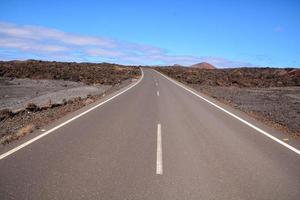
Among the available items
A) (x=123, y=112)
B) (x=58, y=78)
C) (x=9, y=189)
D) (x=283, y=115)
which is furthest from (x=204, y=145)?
(x=58, y=78)

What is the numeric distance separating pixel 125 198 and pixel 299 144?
6.49m

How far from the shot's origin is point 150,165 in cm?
780

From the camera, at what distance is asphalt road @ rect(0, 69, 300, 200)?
625cm

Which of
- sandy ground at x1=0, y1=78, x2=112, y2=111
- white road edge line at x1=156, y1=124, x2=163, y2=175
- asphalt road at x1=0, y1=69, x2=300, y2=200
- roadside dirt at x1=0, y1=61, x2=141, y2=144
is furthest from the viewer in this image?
sandy ground at x1=0, y1=78, x2=112, y2=111

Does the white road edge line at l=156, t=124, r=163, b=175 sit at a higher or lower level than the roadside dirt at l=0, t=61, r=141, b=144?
higher

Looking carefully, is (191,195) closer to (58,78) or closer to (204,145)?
(204,145)

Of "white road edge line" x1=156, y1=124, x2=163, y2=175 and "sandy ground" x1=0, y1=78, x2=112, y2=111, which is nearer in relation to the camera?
"white road edge line" x1=156, y1=124, x2=163, y2=175

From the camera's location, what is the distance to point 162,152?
8992 mm

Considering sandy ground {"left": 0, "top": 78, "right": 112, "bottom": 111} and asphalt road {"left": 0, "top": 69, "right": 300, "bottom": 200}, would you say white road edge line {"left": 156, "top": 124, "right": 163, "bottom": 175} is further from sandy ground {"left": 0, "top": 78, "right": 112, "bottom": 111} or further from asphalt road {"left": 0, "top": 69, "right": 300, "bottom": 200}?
sandy ground {"left": 0, "top": 78, "right": 112, "bottom": 111}

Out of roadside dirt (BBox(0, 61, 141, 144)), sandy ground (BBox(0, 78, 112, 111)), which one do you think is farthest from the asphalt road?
sandy ground (BBox(0, 78, 112, 111))

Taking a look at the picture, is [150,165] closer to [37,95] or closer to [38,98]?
[38,98]

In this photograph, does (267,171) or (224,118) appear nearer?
(267,171)

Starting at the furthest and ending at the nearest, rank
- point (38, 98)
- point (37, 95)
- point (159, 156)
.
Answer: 1. point (37, 95)
2. point (38, 98)
3. point (159, 156)

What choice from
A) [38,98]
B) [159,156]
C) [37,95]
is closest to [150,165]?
[159,156]
